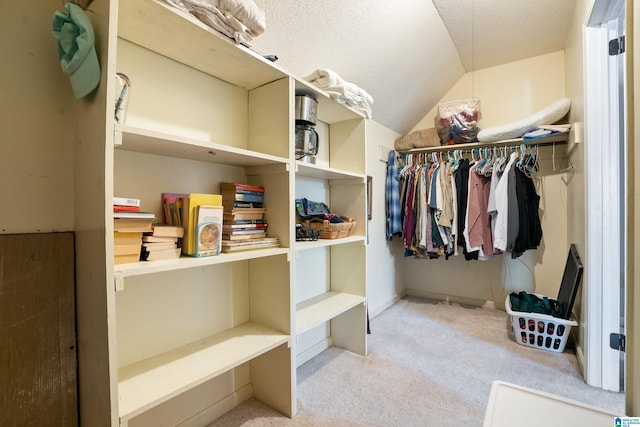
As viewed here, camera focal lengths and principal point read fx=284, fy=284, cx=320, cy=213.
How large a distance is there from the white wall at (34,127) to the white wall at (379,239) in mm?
2171

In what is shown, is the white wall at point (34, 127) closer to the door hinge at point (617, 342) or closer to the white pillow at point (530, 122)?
the door hinge at point (617, 342)

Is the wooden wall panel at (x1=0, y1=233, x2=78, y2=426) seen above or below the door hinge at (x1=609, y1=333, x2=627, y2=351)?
above

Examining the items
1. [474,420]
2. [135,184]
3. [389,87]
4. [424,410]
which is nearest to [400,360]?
[424,410]

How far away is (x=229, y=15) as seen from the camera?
3.53 feet

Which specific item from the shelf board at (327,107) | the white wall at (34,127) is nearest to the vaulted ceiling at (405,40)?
the shelf board at (327,107)

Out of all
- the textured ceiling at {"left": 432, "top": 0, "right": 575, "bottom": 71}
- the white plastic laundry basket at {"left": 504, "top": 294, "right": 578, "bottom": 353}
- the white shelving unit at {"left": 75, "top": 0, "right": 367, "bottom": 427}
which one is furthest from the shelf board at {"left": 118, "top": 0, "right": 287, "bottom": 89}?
the white plastic laundry basket at {"left": 504, "top": 294, "right": 578, "bottom": 353}

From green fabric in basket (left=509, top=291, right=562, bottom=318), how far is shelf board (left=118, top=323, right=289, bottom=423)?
6.62ft

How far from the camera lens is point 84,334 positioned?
37.8 inches

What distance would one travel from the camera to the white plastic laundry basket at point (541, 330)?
2047 mm

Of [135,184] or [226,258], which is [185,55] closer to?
[135,184]

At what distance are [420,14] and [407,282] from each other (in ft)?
8.91

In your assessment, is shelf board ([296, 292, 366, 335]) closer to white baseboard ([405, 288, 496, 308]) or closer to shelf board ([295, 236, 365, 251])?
shelf board ([295, 236, 365, 251])

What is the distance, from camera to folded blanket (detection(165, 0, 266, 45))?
39.7 inches

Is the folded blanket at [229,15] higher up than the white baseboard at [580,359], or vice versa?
the folded blanket at [229,15]
